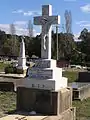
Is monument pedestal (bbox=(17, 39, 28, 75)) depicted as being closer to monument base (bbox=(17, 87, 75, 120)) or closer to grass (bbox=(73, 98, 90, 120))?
grass (bbox=(73, 98, 90, 120))

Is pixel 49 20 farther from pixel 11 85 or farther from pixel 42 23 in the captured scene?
pixel 11 85

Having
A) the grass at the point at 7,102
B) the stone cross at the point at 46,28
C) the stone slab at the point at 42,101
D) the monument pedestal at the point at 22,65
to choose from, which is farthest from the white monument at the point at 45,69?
the monument pedestal at the point at 22,65

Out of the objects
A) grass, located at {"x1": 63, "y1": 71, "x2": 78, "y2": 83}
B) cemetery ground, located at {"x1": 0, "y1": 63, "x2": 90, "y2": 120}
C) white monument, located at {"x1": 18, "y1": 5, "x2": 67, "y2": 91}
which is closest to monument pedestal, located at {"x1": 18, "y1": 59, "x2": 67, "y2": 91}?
white monument, located at {"x1": 18, "y1": 5, "x2": 67, "y2": 91}

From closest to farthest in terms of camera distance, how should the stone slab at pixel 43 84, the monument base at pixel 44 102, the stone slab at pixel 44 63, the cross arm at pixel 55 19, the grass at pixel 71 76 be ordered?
1. the monument base at pixel 44 102
2. the stone slab at pixel 43 84
3. the stone slab at pixel 44 63
4. the cross arm at pixel 55 19
5. the grass at pixel 71 76

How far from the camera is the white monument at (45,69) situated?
8.07m

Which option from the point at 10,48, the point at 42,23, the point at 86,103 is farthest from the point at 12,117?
the point at 10,48

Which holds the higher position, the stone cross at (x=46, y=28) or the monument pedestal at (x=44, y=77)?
the stone cross at (x=46, y=28)

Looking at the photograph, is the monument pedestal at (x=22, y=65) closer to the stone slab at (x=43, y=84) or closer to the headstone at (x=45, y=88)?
the headstone at (x=45, y=88)

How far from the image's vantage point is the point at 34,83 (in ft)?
26.7

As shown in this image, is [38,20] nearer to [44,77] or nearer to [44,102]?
[44,77]

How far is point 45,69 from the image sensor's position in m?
8.10

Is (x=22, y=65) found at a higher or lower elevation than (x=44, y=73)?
lower

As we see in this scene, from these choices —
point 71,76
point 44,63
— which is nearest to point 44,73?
point 44,63

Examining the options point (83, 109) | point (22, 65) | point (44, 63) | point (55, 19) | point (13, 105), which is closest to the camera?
point (44, 63)
